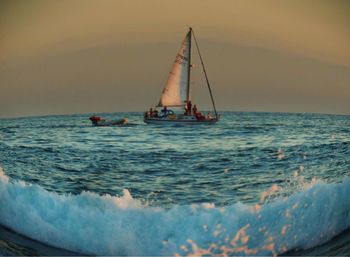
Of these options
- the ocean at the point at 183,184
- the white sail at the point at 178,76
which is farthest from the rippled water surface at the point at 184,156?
the white sail at the point at 178,76

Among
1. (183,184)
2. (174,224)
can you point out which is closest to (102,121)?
(183,184)

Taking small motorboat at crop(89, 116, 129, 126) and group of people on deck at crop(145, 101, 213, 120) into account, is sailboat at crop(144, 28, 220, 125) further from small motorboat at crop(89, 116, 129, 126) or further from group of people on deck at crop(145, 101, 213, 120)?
small motorboat at crop(89, 116, 129, 126)

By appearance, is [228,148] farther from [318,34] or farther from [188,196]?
[318,34]

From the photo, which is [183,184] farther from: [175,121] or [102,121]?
[102,121]

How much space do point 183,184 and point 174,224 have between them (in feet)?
0.82

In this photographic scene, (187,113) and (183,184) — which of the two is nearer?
(183,184)

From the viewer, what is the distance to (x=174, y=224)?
10.6 feet

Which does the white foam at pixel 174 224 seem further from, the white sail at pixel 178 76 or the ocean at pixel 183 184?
the white sail at pixel 178 76

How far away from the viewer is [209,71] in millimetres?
3389

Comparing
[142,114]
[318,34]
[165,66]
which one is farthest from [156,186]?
[318,34]

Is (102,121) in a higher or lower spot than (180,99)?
lower

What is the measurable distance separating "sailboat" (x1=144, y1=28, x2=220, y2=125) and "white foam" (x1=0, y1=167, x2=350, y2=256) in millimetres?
532

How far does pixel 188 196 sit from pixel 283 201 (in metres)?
0.61

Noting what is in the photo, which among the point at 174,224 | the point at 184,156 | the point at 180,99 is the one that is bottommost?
the point at 174,224
